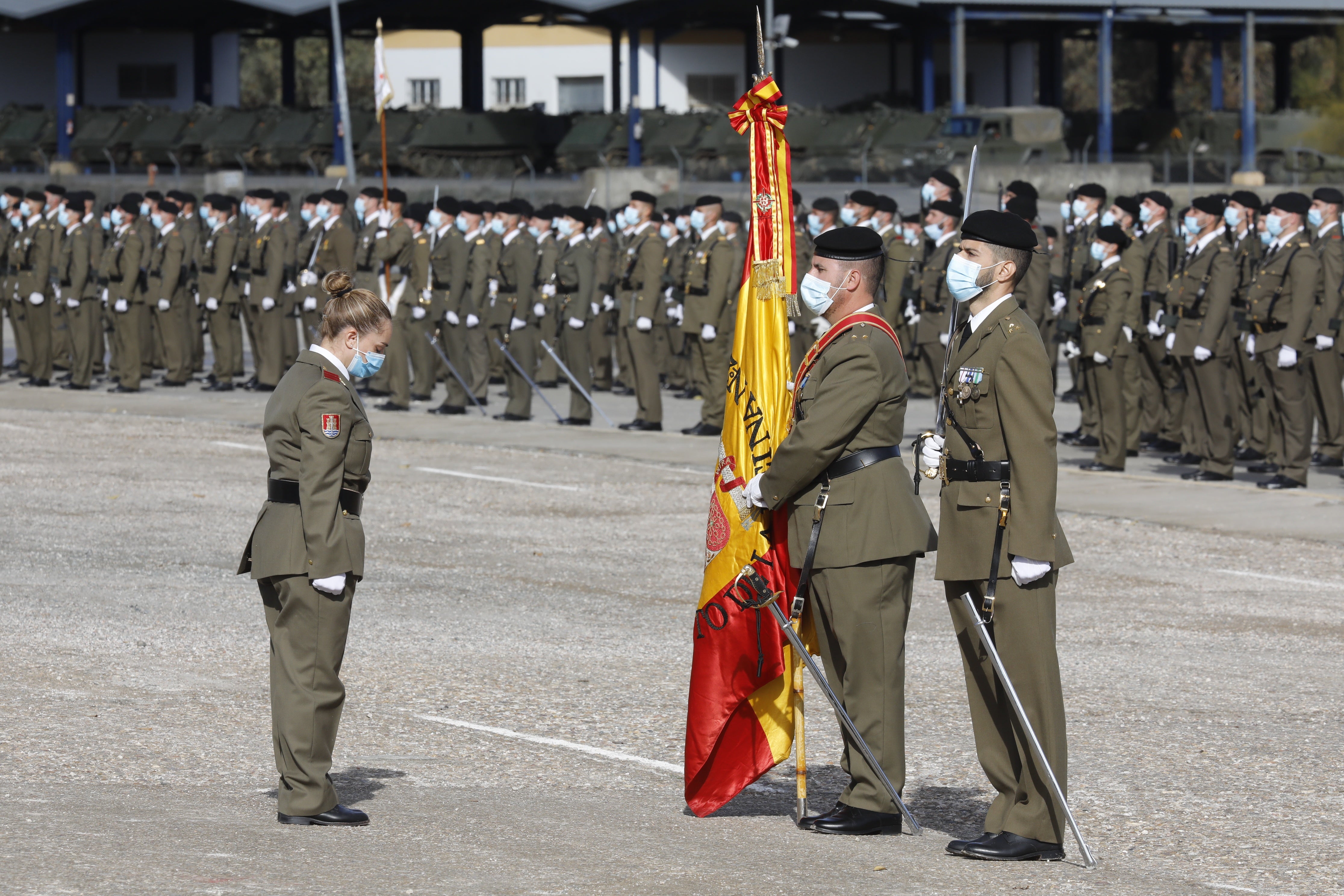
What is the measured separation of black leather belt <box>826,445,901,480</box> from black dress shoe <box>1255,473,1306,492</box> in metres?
8.76

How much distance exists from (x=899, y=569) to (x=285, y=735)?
189cm

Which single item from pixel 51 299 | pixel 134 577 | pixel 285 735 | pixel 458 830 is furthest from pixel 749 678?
pixel 51 299

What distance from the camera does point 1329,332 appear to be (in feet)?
47.3

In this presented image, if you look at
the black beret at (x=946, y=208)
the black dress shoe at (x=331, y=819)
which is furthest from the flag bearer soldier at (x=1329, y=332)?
the black dress shoe at (x=331, y=819)

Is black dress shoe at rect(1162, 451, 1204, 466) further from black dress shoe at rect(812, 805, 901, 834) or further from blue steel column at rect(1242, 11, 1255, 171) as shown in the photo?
blue steel column at rect(1242, 11, 1255, 171)

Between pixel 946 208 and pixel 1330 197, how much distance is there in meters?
3.24

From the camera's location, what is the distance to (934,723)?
7609 mm

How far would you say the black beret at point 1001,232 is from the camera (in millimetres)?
5762

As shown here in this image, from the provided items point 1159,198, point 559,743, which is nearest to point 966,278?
point 559,743

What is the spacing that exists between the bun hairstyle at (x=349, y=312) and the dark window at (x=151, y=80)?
161 ft

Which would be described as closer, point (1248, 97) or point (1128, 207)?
point (1128, 207)

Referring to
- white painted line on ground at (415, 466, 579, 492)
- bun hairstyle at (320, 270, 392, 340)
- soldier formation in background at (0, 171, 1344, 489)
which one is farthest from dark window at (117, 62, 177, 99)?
bun hairstyle at (320, 270, 392, 340)

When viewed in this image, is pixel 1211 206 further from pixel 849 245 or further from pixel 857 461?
pixel 857 461

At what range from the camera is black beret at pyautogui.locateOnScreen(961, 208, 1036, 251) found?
5.76 m
